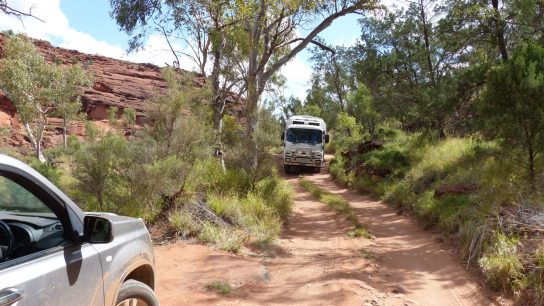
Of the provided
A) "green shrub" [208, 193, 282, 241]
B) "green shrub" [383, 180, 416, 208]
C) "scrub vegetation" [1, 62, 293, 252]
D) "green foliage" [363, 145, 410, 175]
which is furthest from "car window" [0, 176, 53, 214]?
"green foliage" [363, 145, 410, 175]

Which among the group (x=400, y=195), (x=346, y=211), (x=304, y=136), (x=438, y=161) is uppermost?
(x=304, y=136)

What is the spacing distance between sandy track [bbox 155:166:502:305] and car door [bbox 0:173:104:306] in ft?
8.85

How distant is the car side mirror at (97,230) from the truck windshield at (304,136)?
69.3 ft

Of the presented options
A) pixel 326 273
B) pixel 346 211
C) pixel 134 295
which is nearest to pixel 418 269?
pixel 326 273

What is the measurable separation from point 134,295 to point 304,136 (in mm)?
21015

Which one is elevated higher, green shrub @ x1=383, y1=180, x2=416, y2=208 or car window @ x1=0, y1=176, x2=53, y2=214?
car window @ x1=0, y1=176, x2=53, y2=214

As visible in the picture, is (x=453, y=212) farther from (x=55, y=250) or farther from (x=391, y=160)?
(x=55, y=250)

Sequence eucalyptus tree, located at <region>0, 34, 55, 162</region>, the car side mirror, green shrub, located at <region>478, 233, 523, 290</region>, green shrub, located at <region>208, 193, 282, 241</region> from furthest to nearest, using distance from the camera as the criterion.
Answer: eucalyptus tree, located at <region>0, 34, 55, 162</region>
green shrub, located at <region>208, 193, 282, 241</region>
green shrub, located at <region>478, 233, 523, 290</region>
the car side mirror

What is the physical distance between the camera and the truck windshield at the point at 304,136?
23641 millimetres

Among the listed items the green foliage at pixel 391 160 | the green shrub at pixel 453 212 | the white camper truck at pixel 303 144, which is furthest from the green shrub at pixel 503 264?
the white camper truck at pixel 303 144

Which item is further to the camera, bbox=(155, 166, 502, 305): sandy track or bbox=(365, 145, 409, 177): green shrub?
bbox=(365, 145, 409, 177): green shrub

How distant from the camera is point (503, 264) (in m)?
5.72

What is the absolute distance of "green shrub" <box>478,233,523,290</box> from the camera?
5559mm

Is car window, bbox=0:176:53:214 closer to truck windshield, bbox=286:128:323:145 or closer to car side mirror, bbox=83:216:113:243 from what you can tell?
car side mirror, bbox=83:216:113:243
